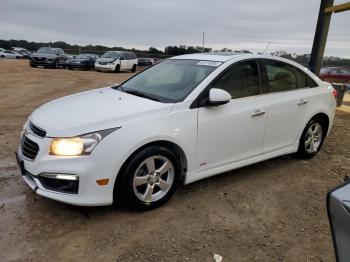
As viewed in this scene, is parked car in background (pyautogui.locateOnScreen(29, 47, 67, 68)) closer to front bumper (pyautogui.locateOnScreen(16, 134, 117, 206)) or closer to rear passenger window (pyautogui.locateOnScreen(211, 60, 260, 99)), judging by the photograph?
rear passenger window (pyautogui.locateOnScreen(211, 60, 260, 99))

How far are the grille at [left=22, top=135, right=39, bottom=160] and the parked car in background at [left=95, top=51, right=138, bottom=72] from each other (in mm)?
21466

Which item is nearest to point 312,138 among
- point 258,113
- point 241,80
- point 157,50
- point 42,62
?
point 258,113

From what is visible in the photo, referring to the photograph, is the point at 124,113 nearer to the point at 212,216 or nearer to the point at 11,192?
the point at 212,216

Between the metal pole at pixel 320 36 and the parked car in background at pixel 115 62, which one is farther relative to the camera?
the parked car in background at pixel 115 62

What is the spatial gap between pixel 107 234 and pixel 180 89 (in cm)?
178

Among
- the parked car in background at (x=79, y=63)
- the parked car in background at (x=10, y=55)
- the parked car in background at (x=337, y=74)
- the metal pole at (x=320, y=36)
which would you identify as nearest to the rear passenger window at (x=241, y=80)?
the metal pole at (x=320, y=36)

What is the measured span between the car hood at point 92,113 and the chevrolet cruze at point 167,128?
0.03ft

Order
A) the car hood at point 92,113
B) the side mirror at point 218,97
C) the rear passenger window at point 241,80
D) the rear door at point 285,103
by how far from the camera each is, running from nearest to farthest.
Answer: the car hood at point 92,113 < the side mirror at point 218,97 < the rear passenger window at point 241,80 < the rear door at point 285,103

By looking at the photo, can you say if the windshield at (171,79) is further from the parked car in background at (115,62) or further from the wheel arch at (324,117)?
the parked car in background at (115,62)

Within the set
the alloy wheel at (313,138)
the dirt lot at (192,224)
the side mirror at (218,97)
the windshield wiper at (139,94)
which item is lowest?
the dirt lot at (192,224)

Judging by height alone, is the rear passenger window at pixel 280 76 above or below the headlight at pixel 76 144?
above

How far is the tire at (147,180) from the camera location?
3.48 metres

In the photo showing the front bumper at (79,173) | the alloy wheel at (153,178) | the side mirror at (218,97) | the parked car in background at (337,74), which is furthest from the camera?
the parked car in background at (337,74)

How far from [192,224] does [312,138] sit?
2.80 metres
